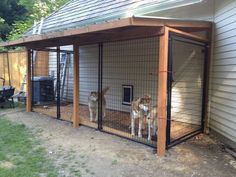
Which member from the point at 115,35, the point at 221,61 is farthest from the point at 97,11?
the point at 221,61

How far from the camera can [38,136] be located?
21.1ft

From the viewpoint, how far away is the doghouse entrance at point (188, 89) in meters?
6.60

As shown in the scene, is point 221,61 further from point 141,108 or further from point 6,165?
point 6,165

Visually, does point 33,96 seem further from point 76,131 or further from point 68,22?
point 76,131

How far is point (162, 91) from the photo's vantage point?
16.5 ft

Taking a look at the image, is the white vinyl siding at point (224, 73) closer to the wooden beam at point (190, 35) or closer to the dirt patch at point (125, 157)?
the wooden beam at point (190, 35)

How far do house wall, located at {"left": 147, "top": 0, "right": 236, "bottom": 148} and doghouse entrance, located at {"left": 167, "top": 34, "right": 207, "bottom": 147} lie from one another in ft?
0.98

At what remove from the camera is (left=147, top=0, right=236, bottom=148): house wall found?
17.9 feet

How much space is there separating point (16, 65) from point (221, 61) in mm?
9623

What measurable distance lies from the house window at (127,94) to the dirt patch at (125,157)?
248 centimetres

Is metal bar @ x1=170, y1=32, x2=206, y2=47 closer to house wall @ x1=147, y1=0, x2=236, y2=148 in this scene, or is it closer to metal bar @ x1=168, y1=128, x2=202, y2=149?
house wall @ x1=147, y1=0, x2=236, y2=148

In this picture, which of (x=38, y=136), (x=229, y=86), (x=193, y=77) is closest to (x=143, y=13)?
(x=193, y=77)

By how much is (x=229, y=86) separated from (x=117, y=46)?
4.48m

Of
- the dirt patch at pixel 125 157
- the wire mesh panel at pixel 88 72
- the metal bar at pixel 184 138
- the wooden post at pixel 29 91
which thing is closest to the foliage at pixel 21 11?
the wire mesh panel at pixel 88 72
